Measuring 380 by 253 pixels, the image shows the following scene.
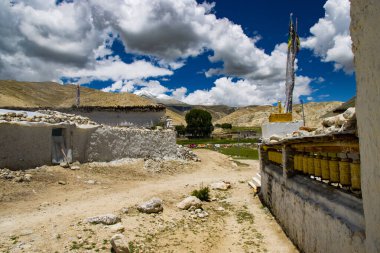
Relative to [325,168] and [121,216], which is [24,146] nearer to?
[121,216]

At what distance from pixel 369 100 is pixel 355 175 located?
1.38 m

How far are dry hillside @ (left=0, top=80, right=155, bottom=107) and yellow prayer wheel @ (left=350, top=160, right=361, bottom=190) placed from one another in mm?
67102

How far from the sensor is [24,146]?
1272cm

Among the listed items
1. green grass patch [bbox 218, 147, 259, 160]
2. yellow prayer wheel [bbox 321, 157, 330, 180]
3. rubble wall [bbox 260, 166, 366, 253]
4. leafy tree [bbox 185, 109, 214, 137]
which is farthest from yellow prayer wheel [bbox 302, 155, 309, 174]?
leafy tree [bbox 185, 109, 214, 137]

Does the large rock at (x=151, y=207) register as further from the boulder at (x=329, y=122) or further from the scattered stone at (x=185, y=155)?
the scattered stone at (x=185, y=155)

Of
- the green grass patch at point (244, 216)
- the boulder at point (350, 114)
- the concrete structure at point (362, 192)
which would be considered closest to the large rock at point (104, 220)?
the green grass patch at point (244, 216)

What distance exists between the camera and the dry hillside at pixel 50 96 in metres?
75.5

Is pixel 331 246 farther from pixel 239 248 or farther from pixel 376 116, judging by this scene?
pixel 239 248

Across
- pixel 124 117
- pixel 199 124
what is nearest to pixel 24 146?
pixel 124 117

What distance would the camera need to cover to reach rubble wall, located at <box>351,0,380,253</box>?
3178 millimetres

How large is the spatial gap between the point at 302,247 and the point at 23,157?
436 inches

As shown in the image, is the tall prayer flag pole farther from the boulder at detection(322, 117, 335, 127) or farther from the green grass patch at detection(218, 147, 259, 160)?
the green grass patch at detection(218, 147, 259, 160)

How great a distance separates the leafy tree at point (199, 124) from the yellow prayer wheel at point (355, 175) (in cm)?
5660

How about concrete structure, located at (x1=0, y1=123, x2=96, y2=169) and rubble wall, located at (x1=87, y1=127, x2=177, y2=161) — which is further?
rubble wall, located at (x1=87, y1=127, x2=177, y2=161)
